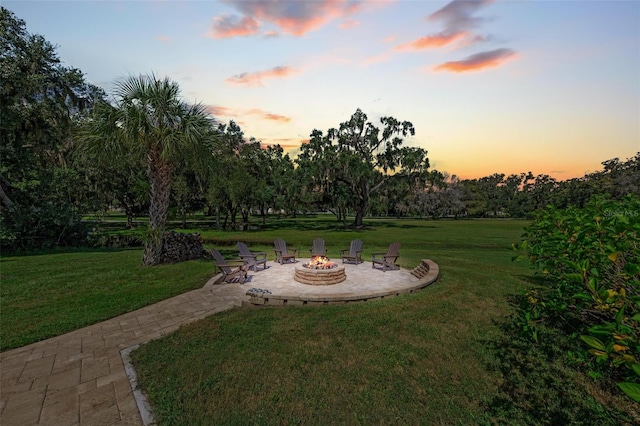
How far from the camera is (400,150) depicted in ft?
119

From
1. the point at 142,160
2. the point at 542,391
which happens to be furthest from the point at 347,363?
the point at 142,160

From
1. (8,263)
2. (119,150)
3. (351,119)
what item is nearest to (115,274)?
(119,150)

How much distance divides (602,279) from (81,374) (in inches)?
303

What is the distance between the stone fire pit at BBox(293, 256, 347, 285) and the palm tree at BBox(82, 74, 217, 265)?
6.97m

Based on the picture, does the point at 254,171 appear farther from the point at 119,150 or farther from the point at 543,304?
the point at 543,304

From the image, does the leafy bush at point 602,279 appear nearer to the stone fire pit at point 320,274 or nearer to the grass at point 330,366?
the grass at point 330,366

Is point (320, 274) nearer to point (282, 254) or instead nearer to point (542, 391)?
point (282, 254)

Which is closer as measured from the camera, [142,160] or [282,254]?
[282,254]

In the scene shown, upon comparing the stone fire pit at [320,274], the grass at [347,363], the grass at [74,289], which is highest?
the stone fire pit at [320,274]

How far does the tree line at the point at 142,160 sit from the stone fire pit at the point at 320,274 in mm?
5801

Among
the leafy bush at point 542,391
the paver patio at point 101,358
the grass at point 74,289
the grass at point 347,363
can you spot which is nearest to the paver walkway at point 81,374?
the paver patio at point 101,358

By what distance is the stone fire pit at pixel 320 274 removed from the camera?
9211 mm

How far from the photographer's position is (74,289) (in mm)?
8945

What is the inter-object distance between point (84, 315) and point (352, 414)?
285 inches
